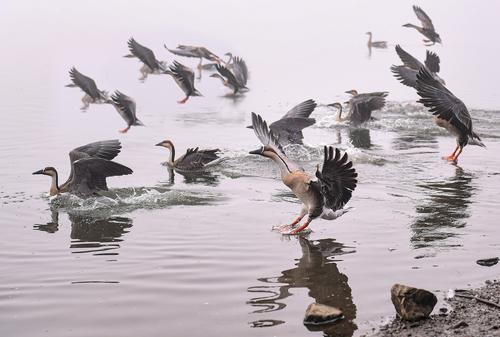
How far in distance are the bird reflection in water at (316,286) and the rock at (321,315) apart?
63 mm

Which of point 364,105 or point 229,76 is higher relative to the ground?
point 229,76

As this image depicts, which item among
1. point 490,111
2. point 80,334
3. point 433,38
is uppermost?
point 433,38

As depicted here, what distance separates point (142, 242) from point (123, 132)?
831 cm

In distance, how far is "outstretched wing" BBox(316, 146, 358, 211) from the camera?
801 cm

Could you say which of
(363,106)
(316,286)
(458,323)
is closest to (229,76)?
(363,106)

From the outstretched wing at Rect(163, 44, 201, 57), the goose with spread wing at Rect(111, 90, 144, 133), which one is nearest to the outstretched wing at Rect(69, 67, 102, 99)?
the goose with spread wing at Rect(111, 90, 144, 133)

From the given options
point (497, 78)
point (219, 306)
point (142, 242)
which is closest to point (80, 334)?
point (219, 306)

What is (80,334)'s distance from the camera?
5.75 metres

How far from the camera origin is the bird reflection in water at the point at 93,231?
839cm

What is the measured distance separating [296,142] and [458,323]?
8623mm

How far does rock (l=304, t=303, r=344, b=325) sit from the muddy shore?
395mm

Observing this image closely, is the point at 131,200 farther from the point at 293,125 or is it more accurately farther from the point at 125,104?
the point at 125,104

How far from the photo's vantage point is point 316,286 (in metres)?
6.95

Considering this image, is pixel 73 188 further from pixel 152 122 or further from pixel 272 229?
pixel 152 122
